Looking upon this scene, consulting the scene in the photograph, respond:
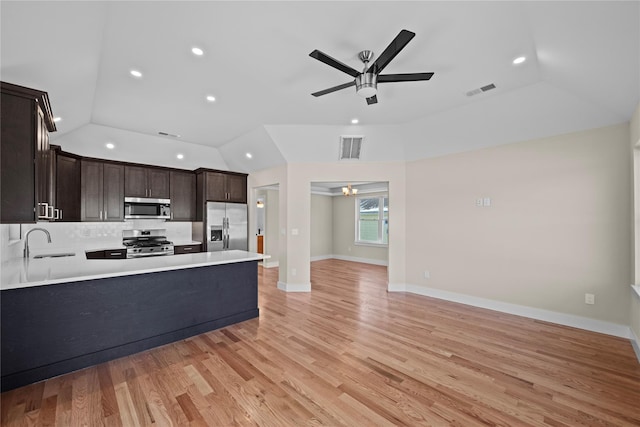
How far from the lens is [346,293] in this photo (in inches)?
203

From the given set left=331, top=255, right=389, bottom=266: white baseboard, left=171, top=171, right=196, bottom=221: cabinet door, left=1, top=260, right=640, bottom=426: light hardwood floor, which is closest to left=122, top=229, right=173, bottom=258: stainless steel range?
left=171, top=171, right=196, bottom=221: cabinet door

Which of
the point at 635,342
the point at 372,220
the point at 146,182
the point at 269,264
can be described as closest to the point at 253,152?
the point at 146,182

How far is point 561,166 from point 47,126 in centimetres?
636

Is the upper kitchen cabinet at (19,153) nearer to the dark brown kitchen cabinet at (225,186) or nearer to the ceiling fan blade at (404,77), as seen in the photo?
the ceiling fan blade at (404,77)

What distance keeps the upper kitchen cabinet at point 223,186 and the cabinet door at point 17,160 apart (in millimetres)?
3535

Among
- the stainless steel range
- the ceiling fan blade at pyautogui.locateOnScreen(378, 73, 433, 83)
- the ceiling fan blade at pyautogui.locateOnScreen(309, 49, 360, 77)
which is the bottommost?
the stainless steel range

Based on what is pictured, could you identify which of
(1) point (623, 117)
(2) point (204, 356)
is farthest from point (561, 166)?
(2) point (204, 356)

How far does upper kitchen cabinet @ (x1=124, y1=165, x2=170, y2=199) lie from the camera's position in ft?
17.4

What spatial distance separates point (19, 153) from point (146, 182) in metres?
3.24

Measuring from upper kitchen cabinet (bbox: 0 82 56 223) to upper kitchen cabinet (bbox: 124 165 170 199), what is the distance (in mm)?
2964

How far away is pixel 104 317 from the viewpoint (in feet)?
8.77

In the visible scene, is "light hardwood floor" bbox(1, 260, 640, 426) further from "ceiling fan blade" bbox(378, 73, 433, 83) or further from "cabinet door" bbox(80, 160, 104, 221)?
"cabinet door" bbox(80, 160, 104, 221)

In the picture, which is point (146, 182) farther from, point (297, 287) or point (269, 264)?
point (297, 287)

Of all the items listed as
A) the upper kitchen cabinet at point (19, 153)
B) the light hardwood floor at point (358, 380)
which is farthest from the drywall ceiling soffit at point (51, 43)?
the light hardwood floor at point (358, 380)
